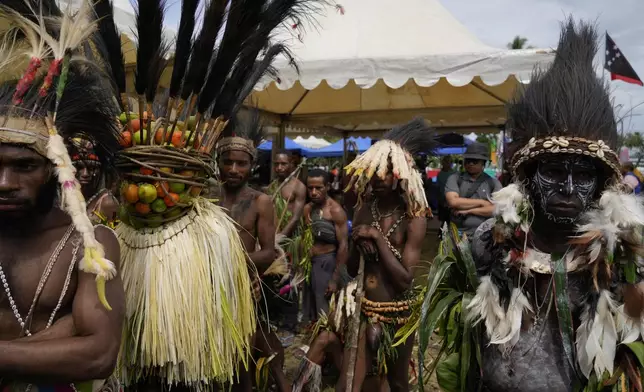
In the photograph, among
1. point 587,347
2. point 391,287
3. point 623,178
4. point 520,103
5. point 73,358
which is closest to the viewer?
point 73,358

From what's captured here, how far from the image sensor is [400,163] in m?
3.61

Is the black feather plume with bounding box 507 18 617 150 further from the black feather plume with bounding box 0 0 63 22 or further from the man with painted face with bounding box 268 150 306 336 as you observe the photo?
the man with painted face with bounding box 268 150 306 336

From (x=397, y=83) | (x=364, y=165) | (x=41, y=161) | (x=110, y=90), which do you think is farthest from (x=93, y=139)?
(x=397, y=83)

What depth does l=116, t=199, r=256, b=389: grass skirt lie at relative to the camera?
7.26 feet

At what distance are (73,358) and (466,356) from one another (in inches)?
60.4

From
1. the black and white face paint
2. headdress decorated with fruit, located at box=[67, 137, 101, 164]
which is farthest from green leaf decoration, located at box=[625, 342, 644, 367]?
headdress decorated with fruit, located at box=[67, 137, 101, 164]

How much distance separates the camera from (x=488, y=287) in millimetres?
2164

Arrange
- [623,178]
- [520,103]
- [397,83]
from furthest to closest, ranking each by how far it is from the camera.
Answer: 1. [397,83]
2. [520,103]
3. [623,178]

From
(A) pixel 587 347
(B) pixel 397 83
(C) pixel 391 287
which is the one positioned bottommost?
(C) pixel 391 287

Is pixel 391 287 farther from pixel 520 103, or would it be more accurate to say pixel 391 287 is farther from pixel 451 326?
pixel 520 103

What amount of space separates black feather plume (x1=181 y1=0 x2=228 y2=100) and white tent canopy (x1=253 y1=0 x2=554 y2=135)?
1.90 metres

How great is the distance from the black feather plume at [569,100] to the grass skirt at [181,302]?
4.77 feet

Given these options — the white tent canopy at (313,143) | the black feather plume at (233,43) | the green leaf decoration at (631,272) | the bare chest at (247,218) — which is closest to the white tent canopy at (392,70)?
the bare chest at (247,218)

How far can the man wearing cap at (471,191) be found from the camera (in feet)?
19.4
